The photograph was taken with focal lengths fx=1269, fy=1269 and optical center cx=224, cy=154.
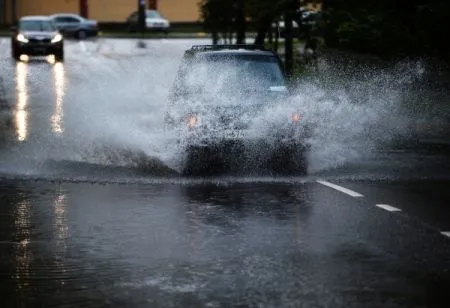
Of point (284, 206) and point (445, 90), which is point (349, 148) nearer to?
point (284, 206)

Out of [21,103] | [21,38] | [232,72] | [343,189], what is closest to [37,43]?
[21,38]

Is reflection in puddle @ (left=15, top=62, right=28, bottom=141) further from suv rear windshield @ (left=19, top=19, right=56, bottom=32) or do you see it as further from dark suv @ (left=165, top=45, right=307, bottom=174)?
suv rear windshield @ (left=19, top=19, right=56, bottom=32)

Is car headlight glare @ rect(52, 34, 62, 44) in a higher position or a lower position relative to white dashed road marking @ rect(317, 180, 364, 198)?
lower

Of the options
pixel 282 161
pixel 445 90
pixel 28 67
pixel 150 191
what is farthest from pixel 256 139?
pixel 28 67

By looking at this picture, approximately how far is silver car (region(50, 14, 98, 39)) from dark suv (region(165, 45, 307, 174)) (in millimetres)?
64673

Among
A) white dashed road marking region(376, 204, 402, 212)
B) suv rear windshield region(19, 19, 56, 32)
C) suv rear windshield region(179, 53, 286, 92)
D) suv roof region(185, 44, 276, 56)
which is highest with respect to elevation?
suv roof region(185, 44, 276, 56)

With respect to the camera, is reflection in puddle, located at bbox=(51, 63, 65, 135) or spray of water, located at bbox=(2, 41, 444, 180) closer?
spray of water, located at bbox=(2, 41, 444, 180)

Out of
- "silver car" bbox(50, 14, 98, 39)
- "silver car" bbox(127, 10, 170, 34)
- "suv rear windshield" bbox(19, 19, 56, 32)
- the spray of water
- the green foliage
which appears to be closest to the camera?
the spray of water

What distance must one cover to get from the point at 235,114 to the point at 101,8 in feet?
262

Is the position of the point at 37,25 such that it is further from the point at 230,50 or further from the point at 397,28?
the point at 230,50

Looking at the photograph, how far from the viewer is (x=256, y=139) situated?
52.2 ft

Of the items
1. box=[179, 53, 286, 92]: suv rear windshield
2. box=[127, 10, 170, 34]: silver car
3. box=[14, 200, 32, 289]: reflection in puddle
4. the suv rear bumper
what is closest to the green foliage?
box=[179, 53, 286, 92]: suv rear windshield

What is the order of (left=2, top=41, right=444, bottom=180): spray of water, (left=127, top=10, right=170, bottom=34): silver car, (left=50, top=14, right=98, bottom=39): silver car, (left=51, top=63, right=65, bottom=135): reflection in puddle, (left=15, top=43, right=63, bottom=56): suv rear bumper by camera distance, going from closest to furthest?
1. (left=2, top=41, right=444, bottom=180): spray of water
2. (left=51, top=63, right=65, bottom=135): reflection in puddle
3. (left=15, top=43, right=63, bottom=56): suv rear bumper
4. (left=50, top=14, right=98, bottom=39): silver car
5. (left=127, top=10, right=170, bottom=34): silver car

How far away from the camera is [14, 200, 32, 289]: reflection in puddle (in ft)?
29.9
